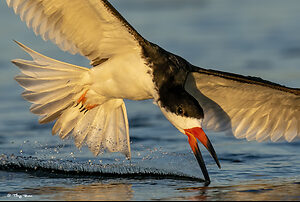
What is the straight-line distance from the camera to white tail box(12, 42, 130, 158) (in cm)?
786

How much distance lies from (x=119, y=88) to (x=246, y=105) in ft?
4.92

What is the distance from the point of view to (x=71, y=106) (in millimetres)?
8219

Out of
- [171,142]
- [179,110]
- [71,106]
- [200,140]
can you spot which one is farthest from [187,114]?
[171,142]

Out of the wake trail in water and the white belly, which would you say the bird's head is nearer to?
the white belly

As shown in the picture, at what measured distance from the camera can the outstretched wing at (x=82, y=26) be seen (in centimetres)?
722

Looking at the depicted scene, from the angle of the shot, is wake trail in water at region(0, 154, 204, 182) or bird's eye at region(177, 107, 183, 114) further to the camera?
wake trail in water at region(0, 154, 204, 182)

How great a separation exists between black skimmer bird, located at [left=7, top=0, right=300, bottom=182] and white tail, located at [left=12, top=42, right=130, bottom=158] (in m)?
0.01

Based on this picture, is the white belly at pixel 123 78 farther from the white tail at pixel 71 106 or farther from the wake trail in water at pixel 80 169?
the wake trail in water at pixel 80 169

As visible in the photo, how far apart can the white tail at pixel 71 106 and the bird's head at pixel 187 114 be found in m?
0.99

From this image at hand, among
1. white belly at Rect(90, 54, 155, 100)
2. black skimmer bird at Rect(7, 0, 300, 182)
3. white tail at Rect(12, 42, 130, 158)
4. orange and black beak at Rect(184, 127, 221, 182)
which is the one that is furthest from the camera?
white tail at Rect(12, 42, 130, 158)

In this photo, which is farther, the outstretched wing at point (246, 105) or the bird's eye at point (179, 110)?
the outstretched wing at point (246, 105)

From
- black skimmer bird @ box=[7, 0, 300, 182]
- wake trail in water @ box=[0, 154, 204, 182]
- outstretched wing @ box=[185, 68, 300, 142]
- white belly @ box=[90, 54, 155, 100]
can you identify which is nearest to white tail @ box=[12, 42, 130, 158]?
black skimmer bird @ box=[7, 0, 300, 182]

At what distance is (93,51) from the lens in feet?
25.5

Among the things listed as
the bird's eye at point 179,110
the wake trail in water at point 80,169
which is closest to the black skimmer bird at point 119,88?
the bird's eye at point 179,110
